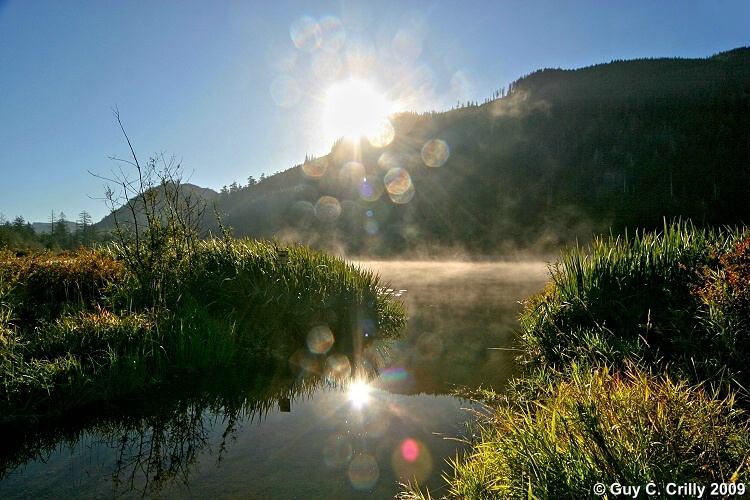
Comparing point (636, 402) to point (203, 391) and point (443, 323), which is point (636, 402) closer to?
point (203, 391)

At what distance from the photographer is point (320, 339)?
8039 millimetres

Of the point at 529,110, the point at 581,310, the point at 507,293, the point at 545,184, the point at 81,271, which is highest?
the point at 529,110

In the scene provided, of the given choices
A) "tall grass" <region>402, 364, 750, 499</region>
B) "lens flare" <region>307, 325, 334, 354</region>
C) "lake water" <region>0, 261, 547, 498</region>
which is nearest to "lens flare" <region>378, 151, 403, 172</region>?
"lens flare" <region>307, 325, 334, 354</region>

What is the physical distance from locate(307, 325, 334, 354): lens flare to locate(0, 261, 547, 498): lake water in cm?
117

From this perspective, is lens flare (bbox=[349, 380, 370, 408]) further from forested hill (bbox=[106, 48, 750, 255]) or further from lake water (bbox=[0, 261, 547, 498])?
forested hill (bbox=[106, 48, 750, 255])

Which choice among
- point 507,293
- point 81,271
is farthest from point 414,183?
point 81,271

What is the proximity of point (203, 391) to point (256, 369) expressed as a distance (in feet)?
3.38

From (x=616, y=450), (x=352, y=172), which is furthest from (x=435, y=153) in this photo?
(x=616, y=450)

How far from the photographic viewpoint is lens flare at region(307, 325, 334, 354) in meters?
7.77

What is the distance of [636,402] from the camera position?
9.76 ft

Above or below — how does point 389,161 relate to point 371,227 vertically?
above

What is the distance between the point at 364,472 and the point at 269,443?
1174 mm

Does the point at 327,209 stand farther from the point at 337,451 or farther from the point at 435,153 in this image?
the point at 337,451

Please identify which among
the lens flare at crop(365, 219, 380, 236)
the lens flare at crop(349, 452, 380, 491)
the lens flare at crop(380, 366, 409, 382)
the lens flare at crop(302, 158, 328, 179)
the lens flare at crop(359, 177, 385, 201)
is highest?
the lens flare at crop(302, 158, 328, 179)
